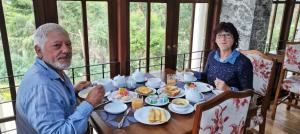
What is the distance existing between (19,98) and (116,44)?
51.8 inches

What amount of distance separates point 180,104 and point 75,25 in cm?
121

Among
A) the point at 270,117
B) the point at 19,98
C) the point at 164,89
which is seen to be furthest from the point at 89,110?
the point at 270,117

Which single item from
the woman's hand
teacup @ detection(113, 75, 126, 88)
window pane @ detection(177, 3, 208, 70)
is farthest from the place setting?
window pane @ detection(177, 3, 208, 70)

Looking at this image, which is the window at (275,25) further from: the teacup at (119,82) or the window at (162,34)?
the teacup at (119,82)

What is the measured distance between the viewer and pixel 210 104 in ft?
3.29

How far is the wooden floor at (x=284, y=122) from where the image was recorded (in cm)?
246

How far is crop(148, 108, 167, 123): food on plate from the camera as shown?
1.26 meters

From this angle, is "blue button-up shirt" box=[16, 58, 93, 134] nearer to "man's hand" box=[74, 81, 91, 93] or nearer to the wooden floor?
"man's hand" box=[74, 81, 91, 93]

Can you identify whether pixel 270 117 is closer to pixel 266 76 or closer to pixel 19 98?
pixel 266 76

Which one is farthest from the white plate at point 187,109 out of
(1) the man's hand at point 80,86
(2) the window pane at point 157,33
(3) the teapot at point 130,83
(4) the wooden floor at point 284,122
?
(4) the wooden floor at point 284,122

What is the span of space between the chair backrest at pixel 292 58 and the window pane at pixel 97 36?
1.96 metres

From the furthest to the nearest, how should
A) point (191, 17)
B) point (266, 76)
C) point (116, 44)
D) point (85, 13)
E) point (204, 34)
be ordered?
point (204, 34) → point (191, 17) → point (116, 44) → point (85, 13) → point (266, 76)

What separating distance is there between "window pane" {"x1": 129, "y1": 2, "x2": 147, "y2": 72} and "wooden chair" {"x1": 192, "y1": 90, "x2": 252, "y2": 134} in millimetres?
1424

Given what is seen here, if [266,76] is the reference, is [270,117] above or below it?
below
